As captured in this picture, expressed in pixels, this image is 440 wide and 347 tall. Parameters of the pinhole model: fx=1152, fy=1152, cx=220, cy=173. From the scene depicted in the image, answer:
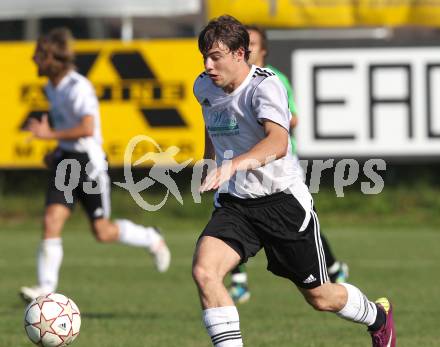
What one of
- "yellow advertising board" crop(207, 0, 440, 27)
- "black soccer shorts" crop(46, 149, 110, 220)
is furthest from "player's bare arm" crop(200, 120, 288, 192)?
"yellow advertising board" crop(207, 0, 440, 27)

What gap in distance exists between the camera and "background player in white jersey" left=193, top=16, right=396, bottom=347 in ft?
19.6

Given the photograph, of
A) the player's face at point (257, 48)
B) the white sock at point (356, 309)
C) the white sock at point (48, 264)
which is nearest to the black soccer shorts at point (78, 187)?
the white sock at point (48, 264)

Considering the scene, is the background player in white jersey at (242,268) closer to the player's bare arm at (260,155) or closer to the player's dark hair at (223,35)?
the player's dark hair at (223,35)

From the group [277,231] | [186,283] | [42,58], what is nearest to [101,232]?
[186,283]

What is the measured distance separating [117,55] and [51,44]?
24.7 ft

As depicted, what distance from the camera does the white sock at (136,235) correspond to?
11078mm

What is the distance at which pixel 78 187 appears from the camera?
33.8 feet

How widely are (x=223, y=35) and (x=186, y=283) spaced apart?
19.6 feet

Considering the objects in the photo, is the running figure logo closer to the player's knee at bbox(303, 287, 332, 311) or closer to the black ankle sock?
the black ankle sock

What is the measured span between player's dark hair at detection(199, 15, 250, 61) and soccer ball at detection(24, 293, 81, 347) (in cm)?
188

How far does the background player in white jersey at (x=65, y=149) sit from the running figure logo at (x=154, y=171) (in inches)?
216

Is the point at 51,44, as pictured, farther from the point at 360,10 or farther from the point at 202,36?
the point at 360,10

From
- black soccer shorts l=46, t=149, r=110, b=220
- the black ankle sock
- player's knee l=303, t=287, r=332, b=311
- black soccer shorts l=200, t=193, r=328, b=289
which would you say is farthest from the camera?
black soccer shorts l=46, t=149, r=110, b=220

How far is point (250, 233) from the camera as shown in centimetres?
638
